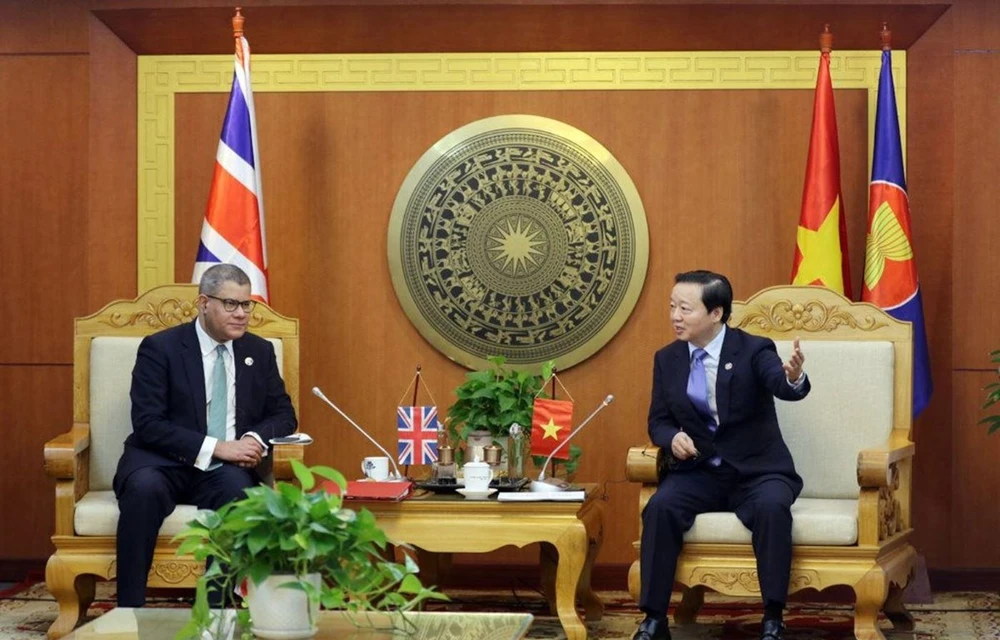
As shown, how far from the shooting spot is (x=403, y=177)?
5.91 metres

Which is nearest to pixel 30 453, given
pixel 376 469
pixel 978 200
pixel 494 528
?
pixel 376 469

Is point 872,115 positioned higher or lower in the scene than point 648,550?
higher

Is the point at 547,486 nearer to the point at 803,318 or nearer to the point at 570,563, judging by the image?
the point at 570,563

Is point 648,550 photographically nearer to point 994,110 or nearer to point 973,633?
point 973,633

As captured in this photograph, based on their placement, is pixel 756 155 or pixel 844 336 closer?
pixel 844 336

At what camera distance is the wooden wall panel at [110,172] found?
19.3 ft

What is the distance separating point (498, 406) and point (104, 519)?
1.33m

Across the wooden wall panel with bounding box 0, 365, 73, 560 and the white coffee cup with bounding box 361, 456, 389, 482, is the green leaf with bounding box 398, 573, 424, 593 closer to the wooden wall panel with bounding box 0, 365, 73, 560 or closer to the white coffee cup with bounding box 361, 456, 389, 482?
the white coffee cup with bounding box 361, 456, 389, 482

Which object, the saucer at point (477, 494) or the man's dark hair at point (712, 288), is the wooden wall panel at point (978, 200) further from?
the saucer at point (477, 494)

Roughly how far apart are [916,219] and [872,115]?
45 centimetres

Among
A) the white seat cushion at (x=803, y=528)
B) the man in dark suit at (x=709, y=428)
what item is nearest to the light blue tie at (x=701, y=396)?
the man in dark suit at (x=709, y=428)

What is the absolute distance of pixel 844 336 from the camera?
16.5 feet

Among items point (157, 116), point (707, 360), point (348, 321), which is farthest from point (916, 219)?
point (157, 116)

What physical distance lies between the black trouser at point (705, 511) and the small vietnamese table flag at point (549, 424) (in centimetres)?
41
